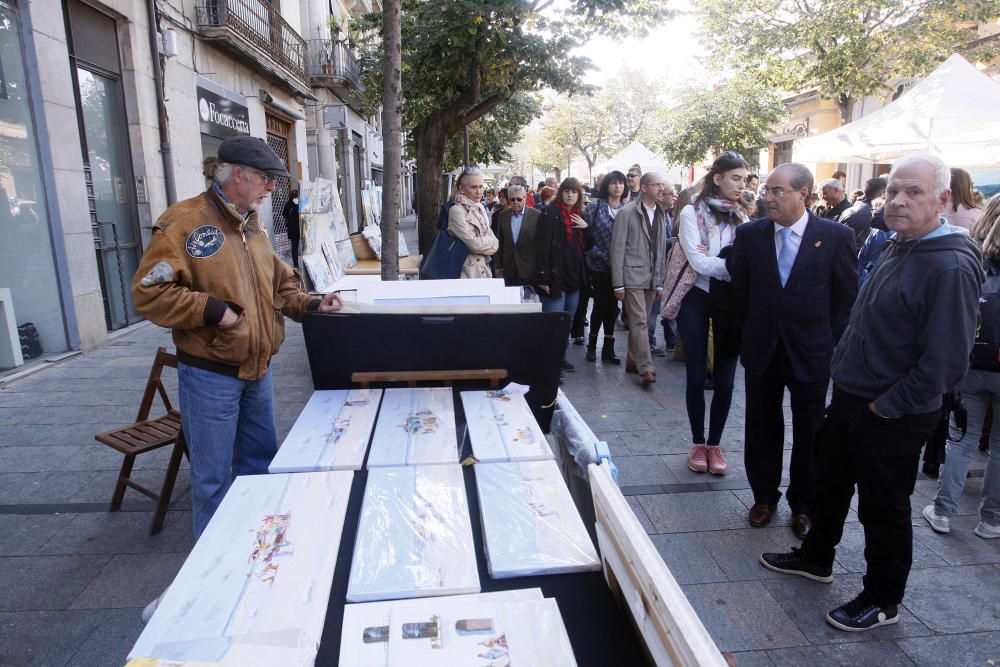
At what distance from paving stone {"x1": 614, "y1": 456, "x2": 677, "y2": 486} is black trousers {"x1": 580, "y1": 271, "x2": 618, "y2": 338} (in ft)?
8.95

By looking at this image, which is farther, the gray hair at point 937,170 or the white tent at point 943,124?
the white tent at point 943,124

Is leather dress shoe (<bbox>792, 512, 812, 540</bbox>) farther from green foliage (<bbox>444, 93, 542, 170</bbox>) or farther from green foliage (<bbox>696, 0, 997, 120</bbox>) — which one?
green foliage (<bbox>696, 0, 997, 120</bbox>)

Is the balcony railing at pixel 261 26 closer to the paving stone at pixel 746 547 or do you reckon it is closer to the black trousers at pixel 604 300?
the black trousers at pixel 604 300

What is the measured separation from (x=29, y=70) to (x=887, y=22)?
17.8 metres

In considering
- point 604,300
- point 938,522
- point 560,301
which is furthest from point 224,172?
point 604,300

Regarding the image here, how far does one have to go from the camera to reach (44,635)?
2588mm

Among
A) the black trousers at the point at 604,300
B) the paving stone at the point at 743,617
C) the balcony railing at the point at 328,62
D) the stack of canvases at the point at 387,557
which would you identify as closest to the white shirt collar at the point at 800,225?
the paving stone at the point at 743,617

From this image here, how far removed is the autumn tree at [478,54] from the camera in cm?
965

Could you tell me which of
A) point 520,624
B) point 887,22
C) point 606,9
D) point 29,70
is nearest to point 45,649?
point 520,624

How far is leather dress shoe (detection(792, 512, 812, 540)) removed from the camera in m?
3.46

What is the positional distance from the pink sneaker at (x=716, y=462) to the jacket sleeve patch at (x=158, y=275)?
3334mm

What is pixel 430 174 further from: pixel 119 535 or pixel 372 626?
pixel 372 626

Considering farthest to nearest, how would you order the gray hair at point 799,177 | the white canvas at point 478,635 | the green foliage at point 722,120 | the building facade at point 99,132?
the green foliage at point 722,120
the building facade at point 99,132
the gray hair at point 799,177
the white canvas at point 478,635

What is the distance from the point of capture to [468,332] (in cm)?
275
